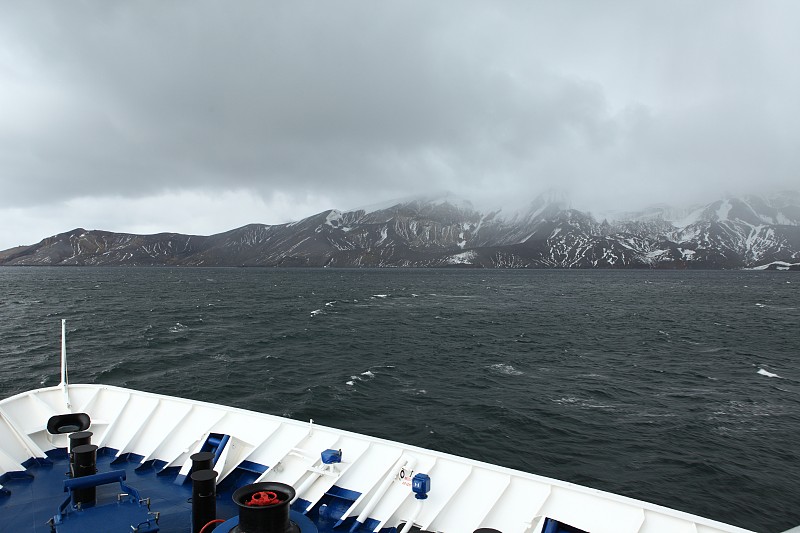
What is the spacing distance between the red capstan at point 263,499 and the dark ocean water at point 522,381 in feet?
65.9

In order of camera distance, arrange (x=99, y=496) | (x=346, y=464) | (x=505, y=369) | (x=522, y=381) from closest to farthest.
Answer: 1. (x=99, y=496)
2. (x=346, y=464)
3. (x=522, y=381)
4. (x=505, y=369)

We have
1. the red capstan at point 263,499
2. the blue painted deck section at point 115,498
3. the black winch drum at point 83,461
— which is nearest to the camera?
the red capstan at point 263,499

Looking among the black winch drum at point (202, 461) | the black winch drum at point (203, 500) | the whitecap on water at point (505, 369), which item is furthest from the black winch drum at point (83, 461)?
the whitecap on water at point (505, 369)

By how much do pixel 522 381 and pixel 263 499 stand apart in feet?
124

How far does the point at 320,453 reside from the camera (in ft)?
39.8

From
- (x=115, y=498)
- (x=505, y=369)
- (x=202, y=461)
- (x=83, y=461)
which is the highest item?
(x=202, y=461)

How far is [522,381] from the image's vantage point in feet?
139

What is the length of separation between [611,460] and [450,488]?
64.2 feet

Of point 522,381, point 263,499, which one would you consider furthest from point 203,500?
point 522,381

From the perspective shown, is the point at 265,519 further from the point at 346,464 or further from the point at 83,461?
the point at 83,461

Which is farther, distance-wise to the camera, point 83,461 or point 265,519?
point 83,461

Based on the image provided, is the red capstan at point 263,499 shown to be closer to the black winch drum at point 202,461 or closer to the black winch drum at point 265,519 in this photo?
the black winch drum at point 265,519

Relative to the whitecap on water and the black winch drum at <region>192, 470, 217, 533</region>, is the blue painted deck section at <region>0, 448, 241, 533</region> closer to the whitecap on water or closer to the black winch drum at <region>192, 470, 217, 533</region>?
the black winch drum at <region>192, 470, 217, 533</region>

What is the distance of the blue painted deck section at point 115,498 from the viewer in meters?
9.93
